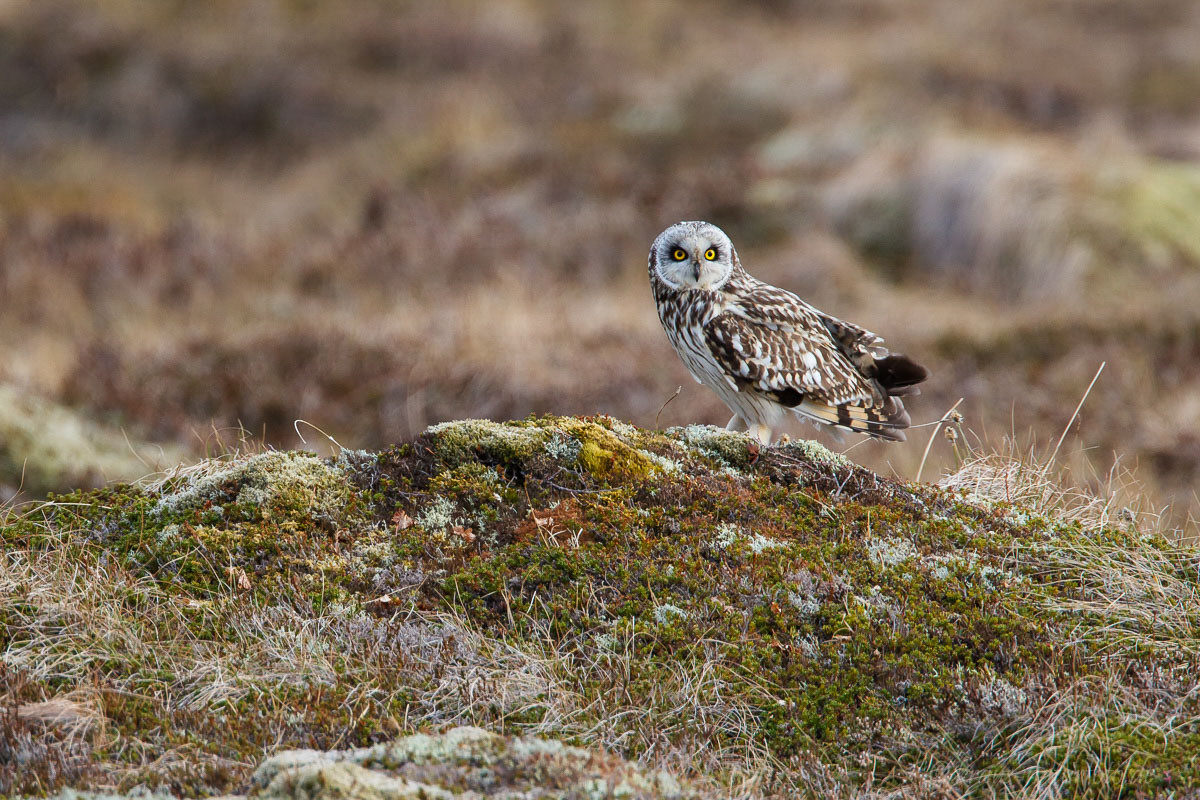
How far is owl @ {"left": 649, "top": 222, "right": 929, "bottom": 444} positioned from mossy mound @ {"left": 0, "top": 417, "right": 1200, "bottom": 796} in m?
0.50

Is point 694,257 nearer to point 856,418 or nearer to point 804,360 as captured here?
point 804,360

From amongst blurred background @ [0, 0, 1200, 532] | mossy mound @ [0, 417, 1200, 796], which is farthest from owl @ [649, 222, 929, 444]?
blurred background @ [0, 0, 1200, 532]

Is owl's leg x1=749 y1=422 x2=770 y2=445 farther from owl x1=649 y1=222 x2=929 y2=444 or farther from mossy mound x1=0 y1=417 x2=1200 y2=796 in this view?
mossy mound x1=0 y1=417 x2=1200 y2=796

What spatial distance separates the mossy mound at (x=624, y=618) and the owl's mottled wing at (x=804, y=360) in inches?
19.1

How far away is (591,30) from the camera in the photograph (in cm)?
2592

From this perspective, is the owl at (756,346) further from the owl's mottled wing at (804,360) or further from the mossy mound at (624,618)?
the mossy mound at (624,618)

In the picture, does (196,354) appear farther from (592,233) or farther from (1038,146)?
(1038,146)

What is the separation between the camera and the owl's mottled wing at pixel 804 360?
5.50m

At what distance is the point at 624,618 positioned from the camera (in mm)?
4203

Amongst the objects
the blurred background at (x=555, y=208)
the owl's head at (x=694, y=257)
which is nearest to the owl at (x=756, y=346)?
the owl's head at (x=694, y=257)

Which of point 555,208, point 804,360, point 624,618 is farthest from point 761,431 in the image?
point 555,208

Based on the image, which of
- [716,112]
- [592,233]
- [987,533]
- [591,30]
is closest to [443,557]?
[987,533]

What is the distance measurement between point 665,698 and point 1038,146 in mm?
15149

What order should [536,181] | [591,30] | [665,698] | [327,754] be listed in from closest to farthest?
[327,754]
[665,698]
[536,181]
[591,30]
